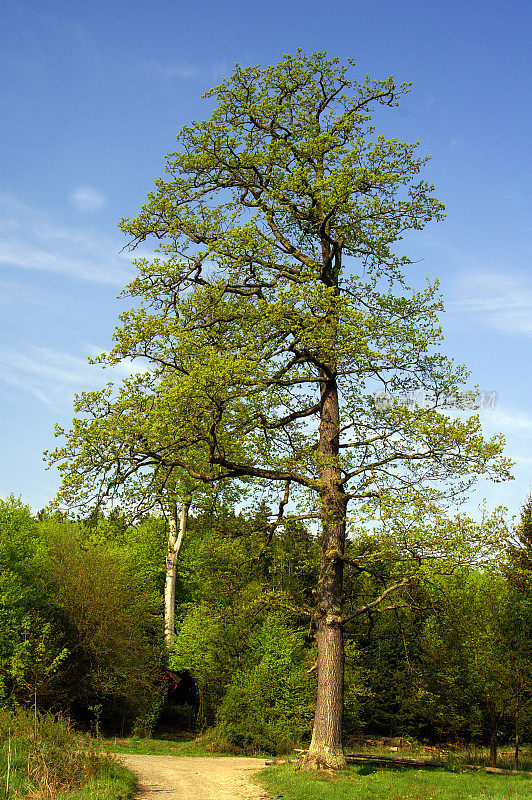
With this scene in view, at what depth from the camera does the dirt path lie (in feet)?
40.7

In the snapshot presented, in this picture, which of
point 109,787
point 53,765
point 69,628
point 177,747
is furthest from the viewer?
point 69,628

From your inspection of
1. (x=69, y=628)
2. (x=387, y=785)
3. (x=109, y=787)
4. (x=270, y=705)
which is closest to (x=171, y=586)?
(x=69, y=628)

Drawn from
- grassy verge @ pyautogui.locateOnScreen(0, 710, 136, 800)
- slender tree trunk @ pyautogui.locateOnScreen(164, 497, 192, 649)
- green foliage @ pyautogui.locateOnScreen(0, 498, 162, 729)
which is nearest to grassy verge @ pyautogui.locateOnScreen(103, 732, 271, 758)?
green foliage @ pyautogui.locateOnScreen(0, 498, 162, 729)

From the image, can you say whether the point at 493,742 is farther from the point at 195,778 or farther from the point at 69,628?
the point at 69,628

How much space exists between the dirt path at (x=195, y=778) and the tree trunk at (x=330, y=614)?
185cm

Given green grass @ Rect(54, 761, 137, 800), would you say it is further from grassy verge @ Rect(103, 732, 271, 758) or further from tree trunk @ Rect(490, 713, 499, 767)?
tree trunk @ Rect(490, 713, 499, 767)

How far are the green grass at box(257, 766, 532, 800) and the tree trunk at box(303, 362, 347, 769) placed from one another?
0.67 metres

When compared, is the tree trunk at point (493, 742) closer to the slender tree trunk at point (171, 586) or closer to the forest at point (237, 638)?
the forest at point (237, 638)

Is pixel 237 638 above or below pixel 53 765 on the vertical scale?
above

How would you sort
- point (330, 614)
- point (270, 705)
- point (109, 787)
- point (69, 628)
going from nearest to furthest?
point (109, 787) < point (330, 614) < point (270, 705) < point (69, 628)

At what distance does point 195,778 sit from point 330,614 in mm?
4607

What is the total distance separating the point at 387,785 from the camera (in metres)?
12.9

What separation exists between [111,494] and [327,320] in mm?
6304

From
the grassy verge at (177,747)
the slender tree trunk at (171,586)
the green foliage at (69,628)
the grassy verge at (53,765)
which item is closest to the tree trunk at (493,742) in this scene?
the grassy verge at (177,747)
